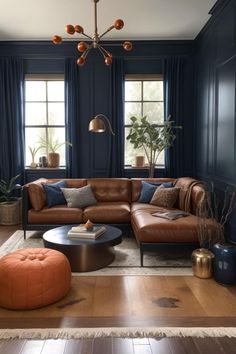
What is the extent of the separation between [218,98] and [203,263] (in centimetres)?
254

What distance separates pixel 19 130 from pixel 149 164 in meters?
2.55

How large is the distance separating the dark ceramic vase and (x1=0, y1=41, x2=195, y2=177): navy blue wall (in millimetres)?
3069

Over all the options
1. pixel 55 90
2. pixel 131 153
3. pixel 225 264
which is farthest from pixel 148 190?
pixel 55 90

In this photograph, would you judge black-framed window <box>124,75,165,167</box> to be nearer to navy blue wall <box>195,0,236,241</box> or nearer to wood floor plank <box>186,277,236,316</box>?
navy blue wall <box>195,0,236,241</box>

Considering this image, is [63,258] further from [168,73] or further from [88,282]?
[168,73]

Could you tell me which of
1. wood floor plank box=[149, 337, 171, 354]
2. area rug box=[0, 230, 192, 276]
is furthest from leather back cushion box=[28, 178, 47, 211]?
wood floor plank box=[149, 337, 171, 354]

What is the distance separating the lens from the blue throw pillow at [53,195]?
4.80 m

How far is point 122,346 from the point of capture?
2193 mm

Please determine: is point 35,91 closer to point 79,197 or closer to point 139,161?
point 139,161

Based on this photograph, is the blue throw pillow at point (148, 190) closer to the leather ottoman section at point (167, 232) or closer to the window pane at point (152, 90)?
the leather ottoman section at point (167, 232)

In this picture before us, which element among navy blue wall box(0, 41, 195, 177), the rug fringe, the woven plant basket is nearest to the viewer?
the rug fringe

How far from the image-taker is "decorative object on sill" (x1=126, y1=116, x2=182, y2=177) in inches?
220

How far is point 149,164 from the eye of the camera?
5895 millimetres

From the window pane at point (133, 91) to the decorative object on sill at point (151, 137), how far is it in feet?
1.76
